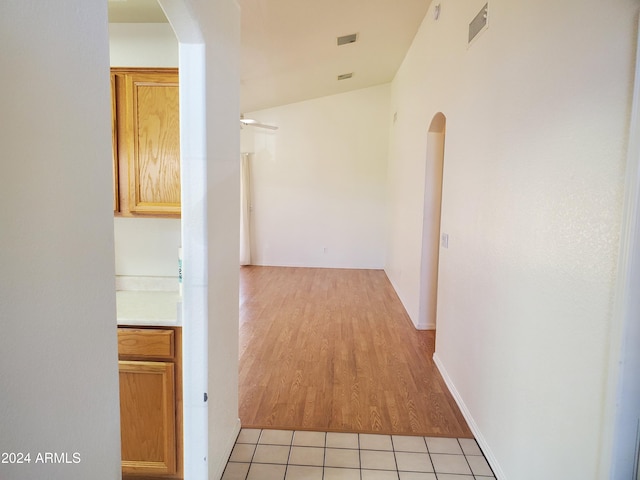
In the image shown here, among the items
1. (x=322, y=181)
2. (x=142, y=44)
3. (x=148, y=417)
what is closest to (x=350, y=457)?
(x=148, y=417)

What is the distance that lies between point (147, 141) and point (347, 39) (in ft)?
10.4

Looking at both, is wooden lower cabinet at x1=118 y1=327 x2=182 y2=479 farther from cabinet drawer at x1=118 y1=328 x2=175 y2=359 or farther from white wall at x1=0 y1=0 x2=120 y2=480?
white wall at x1=0 y1=0 x2=120 y2=480

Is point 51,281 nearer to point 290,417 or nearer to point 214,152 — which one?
point 214,152

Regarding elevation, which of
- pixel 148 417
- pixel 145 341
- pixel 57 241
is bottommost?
pixel 148 417

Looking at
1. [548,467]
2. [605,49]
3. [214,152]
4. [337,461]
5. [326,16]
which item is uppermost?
[326,16]

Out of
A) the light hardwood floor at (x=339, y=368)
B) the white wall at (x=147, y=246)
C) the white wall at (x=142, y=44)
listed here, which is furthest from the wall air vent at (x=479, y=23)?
the light hardwood floor at (x=339, y=368)

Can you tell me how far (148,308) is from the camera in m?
1.84

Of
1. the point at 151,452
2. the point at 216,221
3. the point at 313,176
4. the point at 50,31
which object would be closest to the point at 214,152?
the point at 216,221

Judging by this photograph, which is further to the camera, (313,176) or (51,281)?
(313,176)

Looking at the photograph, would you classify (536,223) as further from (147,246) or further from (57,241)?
(147,246)

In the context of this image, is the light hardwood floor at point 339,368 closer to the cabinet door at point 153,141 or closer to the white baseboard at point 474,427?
the white baseboard at point 474,427

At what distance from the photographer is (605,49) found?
3.92 feet

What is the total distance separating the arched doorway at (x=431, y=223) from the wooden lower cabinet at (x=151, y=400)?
9.66 feet

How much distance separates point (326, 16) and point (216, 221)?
2.69 meters
